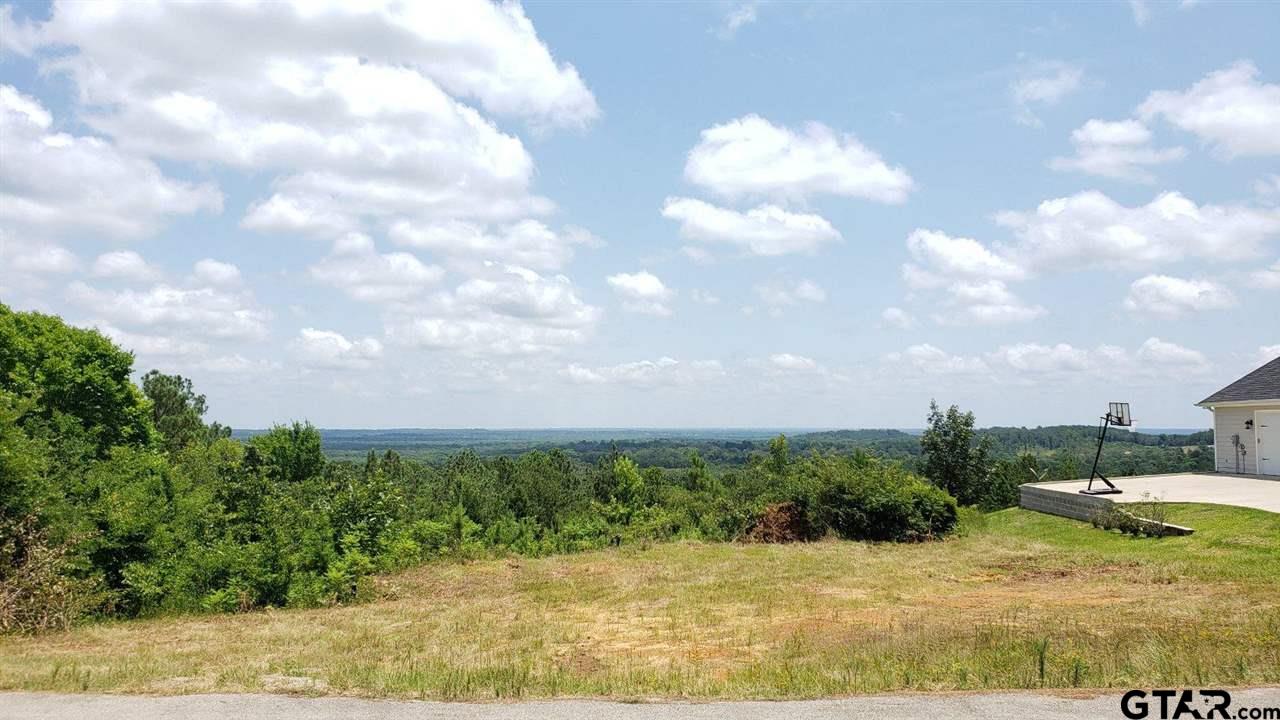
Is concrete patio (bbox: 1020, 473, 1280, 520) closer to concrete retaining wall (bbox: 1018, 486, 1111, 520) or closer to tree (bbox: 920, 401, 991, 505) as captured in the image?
concrete retaining wall (bbox: 1018, 486, 1111, 520)

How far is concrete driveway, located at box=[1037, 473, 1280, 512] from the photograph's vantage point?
2048cm

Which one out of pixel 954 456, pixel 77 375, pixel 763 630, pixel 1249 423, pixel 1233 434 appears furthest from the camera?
pixel 954 456

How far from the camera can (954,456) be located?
40.3 m

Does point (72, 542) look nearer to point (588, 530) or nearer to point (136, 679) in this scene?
point (136, 679)

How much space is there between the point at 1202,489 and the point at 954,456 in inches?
645

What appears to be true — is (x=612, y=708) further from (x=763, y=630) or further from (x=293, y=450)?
(x=293, y=450)

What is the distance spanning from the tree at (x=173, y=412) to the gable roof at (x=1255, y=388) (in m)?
48.9

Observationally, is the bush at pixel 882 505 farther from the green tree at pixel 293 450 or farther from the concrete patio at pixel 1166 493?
the green tree at pixel 293 450

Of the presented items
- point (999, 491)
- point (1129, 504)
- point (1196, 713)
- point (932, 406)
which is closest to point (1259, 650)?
point (1196, 713)

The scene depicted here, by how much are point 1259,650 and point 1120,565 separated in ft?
25.3

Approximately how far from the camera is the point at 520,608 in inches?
546

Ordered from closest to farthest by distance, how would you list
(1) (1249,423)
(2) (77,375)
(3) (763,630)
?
(3) (763,630) → (1) (1249,423) → (2) (77,375)

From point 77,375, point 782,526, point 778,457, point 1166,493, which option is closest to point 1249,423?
point 1166,493

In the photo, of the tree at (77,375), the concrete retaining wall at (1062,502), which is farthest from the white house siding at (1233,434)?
the tree at (77,375)
